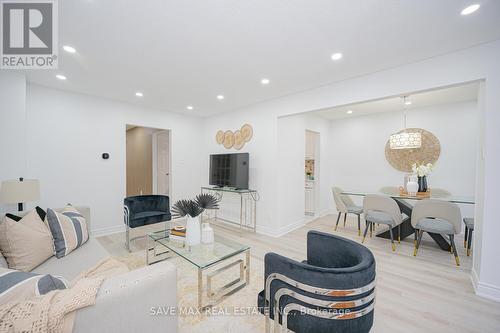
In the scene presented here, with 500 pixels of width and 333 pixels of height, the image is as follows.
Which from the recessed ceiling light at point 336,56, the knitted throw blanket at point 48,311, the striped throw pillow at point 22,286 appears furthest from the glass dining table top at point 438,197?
the striped throw pillow at point 22,286

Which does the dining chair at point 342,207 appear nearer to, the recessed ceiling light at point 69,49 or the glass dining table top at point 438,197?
the glass dining table top at point 438,197

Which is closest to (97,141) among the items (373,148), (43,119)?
(43,119)

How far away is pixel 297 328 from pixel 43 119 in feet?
14.5

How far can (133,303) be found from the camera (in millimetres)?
987

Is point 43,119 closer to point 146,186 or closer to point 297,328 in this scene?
point 146,186

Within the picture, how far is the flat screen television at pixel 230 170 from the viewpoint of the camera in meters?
4.12

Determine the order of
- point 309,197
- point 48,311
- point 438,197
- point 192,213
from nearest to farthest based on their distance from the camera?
1. point 48,311
2. point 192,213
3. point 438,197
4. point 309,197

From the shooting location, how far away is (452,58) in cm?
221

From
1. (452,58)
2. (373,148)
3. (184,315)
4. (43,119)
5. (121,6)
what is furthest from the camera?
(373,148)

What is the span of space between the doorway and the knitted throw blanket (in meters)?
5.11

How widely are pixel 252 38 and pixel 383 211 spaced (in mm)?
3157

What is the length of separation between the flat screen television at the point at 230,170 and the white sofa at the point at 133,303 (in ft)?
9.64

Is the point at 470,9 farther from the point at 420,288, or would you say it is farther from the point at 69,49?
the point at 69,49

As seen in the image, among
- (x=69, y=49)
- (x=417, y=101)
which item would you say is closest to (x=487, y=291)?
(x=417, y=101)
